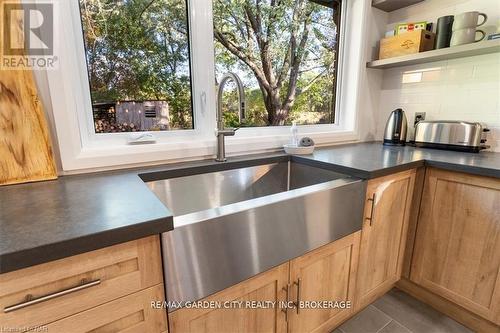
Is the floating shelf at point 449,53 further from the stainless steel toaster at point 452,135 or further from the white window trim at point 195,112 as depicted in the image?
the stainless steel toaster at point 452,135

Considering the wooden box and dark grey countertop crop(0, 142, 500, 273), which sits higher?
the wooden box

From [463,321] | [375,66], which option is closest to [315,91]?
[375,66]

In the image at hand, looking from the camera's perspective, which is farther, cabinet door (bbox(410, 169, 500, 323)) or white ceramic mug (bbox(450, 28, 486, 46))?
white ceramic mug (bbox(450, 28, 486, 46))

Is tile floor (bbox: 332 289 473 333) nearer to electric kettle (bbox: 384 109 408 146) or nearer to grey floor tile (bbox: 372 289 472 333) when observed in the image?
grey floor tile (bbox: 372 289 472 333)

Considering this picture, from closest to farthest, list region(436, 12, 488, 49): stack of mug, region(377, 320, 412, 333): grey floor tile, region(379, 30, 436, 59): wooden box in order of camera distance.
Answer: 1. region(377, 320, 412, 333): grey floor tile
2. region(436, 12, 488, 49): stack of mug
3. region(379, 30, 436, 59): wooden box

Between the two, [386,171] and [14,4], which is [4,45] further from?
[386,171]

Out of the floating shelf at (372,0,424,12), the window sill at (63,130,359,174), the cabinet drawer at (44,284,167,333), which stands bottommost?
the cabinet drawer at (44,284,167,333)

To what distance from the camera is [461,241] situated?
1232 millimetres

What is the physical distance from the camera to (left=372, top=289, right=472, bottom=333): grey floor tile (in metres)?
1.31

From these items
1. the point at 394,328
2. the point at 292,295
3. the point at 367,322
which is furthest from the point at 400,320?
the point at 292,295

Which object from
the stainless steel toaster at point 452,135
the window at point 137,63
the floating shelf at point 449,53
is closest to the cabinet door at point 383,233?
the stainless steel toaster at point 452,135

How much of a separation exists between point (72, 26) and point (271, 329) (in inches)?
55.6

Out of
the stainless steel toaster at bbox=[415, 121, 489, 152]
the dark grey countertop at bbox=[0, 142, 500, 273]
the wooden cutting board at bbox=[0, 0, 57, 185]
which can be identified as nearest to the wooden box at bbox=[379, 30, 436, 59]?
the stainless steel toaster at bbox=[415, 121, 489, 152]

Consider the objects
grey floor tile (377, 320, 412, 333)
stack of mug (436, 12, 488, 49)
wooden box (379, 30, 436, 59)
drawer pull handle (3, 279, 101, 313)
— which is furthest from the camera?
wooden box (379, 30, 436, 59)
